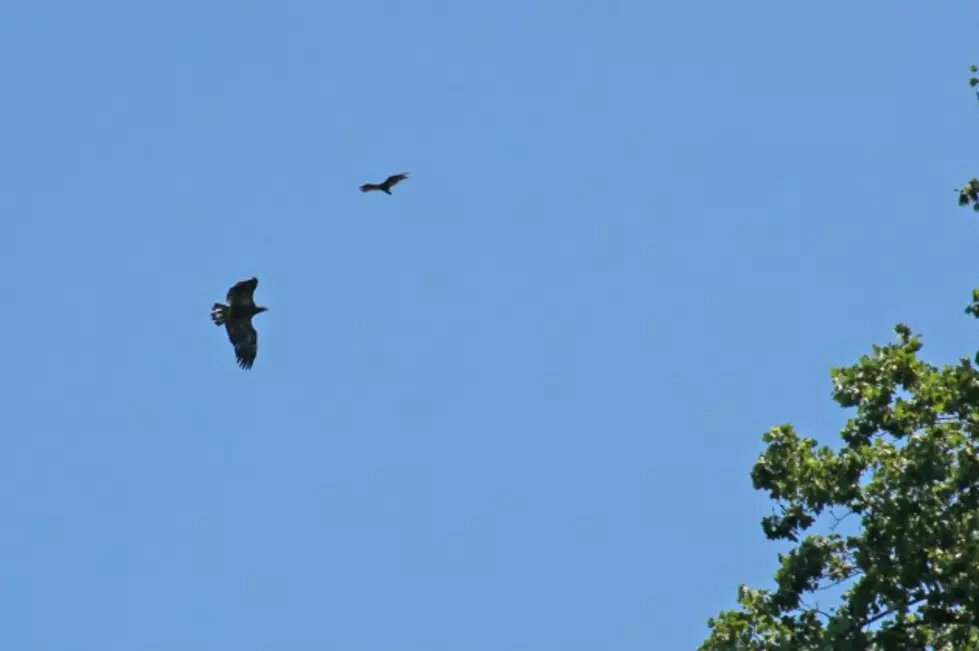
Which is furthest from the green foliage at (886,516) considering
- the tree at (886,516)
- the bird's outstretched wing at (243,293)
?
the bird's outstretched wing at (243,293)

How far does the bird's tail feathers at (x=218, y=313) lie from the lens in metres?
39.2

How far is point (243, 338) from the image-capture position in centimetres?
3941

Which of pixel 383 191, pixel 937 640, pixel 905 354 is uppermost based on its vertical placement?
pixel 383 191

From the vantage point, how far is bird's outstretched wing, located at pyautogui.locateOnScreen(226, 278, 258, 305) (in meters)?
38.4

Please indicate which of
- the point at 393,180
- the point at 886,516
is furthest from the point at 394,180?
the point at 886,516

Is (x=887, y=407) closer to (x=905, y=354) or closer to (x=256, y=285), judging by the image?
(x=905, y=354)

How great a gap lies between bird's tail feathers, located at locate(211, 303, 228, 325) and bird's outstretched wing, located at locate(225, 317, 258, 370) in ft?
0.53

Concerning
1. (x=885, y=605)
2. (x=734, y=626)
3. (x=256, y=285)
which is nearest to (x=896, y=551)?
(x=885, y=605)

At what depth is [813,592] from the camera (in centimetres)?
2573

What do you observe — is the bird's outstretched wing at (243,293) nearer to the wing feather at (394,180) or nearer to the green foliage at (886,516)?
the wing feather at (394,180)

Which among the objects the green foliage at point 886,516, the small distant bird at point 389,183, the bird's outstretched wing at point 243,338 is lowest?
the green foliage at point 886,516

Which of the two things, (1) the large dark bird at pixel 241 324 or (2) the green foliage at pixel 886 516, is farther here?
(1) the large dark bird at pixel 241 324

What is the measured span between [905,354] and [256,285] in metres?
16.2

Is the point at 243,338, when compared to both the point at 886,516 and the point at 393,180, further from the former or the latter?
the point at 886,516
